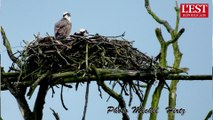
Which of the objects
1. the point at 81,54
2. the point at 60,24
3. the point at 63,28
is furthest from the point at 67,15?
the point at 81,54

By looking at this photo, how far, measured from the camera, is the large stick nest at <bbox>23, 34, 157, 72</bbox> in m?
5.80

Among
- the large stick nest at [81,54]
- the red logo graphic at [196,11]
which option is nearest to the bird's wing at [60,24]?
the large stick nest at [81,54]

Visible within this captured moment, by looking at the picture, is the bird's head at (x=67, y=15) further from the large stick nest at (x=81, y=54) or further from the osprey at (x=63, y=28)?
the large stick nest at (x=81, y=54)

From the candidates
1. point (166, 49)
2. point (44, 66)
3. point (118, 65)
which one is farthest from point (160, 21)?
point (44, 66)

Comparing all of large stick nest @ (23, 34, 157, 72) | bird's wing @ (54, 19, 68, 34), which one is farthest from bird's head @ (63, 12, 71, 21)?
large stick nest @ (23, 34, 157, 72)

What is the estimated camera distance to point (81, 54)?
6.16 m

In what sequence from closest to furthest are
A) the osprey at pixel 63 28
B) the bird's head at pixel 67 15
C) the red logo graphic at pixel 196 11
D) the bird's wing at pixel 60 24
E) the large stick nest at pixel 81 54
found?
the large stick nest at pixel 81 54 → the red logo graphic at pixel 196 11 → the osprey at pixel 63 28 → the bird's wing at pixel 60 24 → the bird's head at pixel 67 15

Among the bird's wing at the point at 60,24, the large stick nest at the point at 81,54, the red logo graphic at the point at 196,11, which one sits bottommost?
the large stick nest at the point at 81,54

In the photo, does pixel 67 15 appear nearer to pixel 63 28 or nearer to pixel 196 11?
pixel 63 28

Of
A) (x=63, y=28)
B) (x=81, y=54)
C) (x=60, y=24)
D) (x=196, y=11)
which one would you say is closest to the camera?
(x=81, y=54)

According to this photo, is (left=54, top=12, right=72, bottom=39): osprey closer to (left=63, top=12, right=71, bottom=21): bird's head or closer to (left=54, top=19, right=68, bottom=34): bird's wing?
(left=54, top=19, right=68, bottom=34): bird's wing

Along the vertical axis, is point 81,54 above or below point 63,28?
below

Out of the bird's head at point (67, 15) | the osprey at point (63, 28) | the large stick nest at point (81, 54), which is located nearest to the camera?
the large stick nest at point (81, 54)

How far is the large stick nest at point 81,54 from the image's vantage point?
580cm
